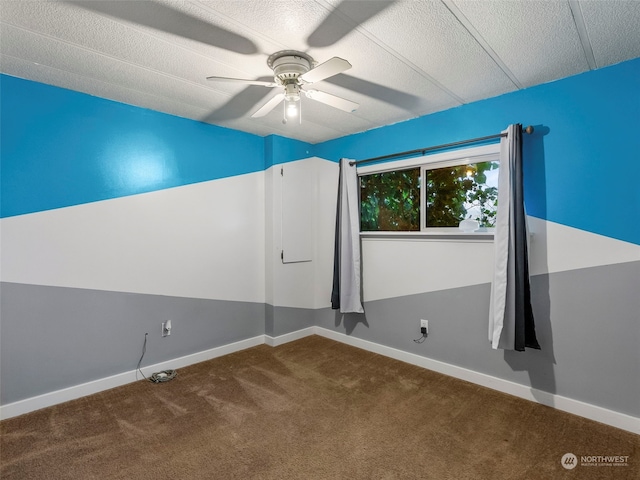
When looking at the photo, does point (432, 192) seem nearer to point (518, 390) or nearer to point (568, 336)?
point (568, 336)

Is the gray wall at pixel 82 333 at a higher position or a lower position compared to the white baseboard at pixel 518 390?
higher

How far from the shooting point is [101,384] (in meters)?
2.61

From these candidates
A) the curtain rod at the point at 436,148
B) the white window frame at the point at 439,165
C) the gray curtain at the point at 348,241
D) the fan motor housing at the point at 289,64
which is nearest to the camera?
the fan motor housing at the point at 289,64

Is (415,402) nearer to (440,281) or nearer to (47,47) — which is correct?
(440,281)

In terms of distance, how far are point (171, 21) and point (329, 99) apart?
95 centimetres

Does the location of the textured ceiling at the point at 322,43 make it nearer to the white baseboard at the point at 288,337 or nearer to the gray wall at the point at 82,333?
the gray wall at the point at 82,333

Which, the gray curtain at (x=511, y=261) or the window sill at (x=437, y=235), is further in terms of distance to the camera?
the window sill at (x=437, y=235)

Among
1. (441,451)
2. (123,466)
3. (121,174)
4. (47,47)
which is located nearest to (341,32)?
(47,47)

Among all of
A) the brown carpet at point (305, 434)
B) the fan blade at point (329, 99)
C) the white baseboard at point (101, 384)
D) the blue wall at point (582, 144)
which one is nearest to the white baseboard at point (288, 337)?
the white baseboard at point (101, 384)

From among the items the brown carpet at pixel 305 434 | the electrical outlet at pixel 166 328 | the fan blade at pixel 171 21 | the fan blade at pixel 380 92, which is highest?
the fan blade at pixel 380 92

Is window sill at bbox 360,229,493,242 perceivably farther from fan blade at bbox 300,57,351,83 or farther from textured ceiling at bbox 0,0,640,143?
fan blade at bbox 300,57,351,83

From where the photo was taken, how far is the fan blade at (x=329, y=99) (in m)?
2.06

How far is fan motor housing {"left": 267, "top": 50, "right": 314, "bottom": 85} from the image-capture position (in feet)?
6.29

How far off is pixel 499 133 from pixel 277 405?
2.65 meters
